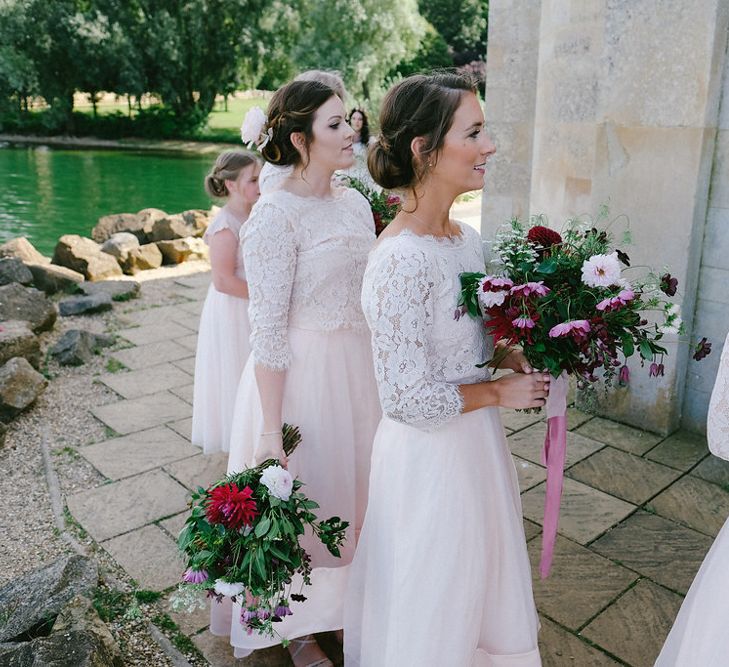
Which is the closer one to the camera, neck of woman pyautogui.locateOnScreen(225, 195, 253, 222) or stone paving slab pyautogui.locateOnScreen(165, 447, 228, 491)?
neck of woman pyautogui.locateOnScreen(225, 195, 253, 222)

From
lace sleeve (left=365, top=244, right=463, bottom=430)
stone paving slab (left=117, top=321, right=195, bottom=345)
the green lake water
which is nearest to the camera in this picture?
lace sleeve (left=365, top=244, right=463, bottom=430)

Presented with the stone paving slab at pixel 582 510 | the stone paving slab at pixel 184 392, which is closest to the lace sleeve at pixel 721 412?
the stone paving slab at pixel 582 510

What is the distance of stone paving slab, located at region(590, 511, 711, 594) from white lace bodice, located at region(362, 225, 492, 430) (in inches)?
74.6

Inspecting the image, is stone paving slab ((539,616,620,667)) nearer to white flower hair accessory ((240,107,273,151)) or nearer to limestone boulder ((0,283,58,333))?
white flower hair accessory ((240,107,273,151))

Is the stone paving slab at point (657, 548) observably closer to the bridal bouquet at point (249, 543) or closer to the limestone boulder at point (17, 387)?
the bridal bouquet at point (249, 543)

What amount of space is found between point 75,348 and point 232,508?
191 inches

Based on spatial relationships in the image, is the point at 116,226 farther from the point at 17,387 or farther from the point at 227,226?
the point at 227,226

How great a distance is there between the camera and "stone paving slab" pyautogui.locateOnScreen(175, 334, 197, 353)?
278 inches

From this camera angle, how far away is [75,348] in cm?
661

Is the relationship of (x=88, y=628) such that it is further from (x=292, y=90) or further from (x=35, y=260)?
(x=35, y=260)

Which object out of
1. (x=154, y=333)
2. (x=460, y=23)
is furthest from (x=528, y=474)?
(x=460, y=23)

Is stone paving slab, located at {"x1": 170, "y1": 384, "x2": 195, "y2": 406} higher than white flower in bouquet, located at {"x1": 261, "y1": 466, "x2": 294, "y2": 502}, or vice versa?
white flower in bouquet, located at {"x1": 261, "y1": 466, "x2": 294, "y2": 502}

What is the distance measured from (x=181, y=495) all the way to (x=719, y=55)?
3.94 meters

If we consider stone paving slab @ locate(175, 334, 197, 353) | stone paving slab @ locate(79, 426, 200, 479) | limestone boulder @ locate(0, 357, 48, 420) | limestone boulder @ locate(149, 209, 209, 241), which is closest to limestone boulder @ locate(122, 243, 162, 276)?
limestone boulder @ locate(149, 209, 209, 241)
